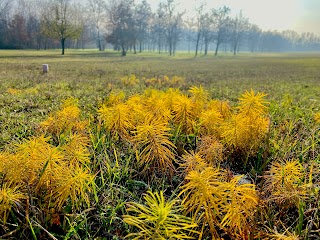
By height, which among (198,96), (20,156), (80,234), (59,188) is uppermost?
(198,96)

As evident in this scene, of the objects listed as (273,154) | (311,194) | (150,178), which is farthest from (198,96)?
(311,194)

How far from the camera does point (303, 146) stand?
7.93ft

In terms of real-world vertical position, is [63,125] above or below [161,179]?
above

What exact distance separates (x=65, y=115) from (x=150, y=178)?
1.10m

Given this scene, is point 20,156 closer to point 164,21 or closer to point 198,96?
point 198,96

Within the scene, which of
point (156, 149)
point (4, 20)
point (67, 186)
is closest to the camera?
point (67, 186)

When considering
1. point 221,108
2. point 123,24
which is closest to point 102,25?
point 123,24

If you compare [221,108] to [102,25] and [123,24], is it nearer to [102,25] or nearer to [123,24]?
[123,24]

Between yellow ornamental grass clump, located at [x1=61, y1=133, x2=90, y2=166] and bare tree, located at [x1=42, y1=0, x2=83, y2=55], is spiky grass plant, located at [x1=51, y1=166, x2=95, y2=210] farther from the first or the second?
bare tree, located at [x1=42, y1=0, x2=83, y2=55]

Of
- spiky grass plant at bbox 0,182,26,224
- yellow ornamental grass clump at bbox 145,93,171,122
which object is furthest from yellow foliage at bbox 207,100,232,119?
spiky grass plant at bbox 0,182,26,224

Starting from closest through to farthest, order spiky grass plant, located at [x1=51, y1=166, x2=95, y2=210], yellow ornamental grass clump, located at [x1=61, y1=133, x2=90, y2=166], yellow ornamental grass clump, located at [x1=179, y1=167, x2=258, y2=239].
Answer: yellow ornamental grass clump, located at [x1=179, y1=167, x2=258, y2=239] < spiky grass plant, located at [x1=51, y1=166, x2=95, y2=210] < yellow ornamental grass clump, located at [x1=61, y1=133, x2=90, y2=166]

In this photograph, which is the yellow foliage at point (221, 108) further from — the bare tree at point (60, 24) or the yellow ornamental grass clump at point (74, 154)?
the bare tree at point (60, 24)

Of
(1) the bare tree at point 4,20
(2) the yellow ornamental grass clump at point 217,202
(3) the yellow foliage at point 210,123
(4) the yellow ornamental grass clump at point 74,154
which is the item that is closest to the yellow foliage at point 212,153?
(3) the yellow foliage at point 210,123

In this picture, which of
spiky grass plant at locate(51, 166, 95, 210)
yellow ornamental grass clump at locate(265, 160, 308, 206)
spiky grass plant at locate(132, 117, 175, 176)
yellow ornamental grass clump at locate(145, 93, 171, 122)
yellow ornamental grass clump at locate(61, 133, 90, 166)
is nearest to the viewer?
spiky grass plant at locate(51, 166, 95, 210)
